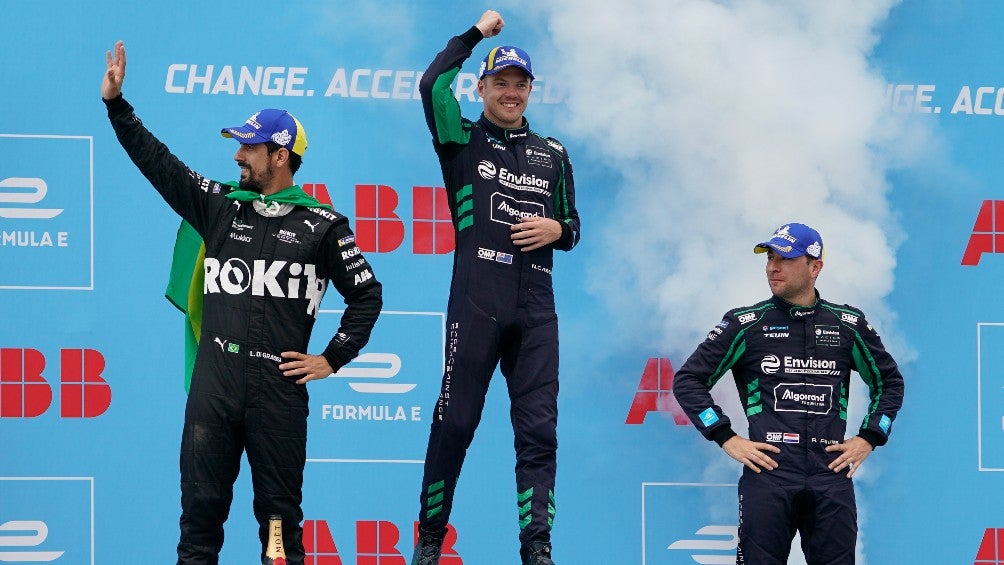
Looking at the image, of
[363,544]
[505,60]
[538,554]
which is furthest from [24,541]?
[505,60]

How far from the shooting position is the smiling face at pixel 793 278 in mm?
4570

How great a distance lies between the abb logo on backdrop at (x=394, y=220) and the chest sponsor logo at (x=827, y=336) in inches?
67.9

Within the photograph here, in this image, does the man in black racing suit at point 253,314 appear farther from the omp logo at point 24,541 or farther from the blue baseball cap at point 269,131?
the omp logo at point 24,541

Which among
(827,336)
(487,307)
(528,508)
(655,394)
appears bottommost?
(528,508)

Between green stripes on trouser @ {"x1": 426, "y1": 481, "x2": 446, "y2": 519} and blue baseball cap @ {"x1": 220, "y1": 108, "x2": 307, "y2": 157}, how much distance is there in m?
1.17

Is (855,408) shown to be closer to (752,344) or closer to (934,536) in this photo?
(934,536)

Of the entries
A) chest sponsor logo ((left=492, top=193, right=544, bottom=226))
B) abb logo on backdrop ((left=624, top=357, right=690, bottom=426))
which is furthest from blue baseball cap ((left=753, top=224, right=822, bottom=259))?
abb logo on backdrop ((left=624, top=357, right=690, bottom=426))

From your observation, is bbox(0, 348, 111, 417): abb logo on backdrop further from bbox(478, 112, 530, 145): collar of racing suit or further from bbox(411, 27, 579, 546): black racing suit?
bbox(478, 112, 530, 145): collar of racing suit

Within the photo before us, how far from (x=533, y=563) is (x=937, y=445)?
239cm

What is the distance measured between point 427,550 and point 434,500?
160 mm

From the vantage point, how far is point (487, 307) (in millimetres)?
4391

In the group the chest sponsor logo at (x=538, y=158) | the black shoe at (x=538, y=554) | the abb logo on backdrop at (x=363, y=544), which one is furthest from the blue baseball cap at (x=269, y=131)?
the abb logo on backdrop at (x=363, y=544)

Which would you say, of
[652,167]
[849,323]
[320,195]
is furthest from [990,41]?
[320,195]

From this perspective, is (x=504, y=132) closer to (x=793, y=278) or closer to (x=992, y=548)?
(x=793, y=278)
